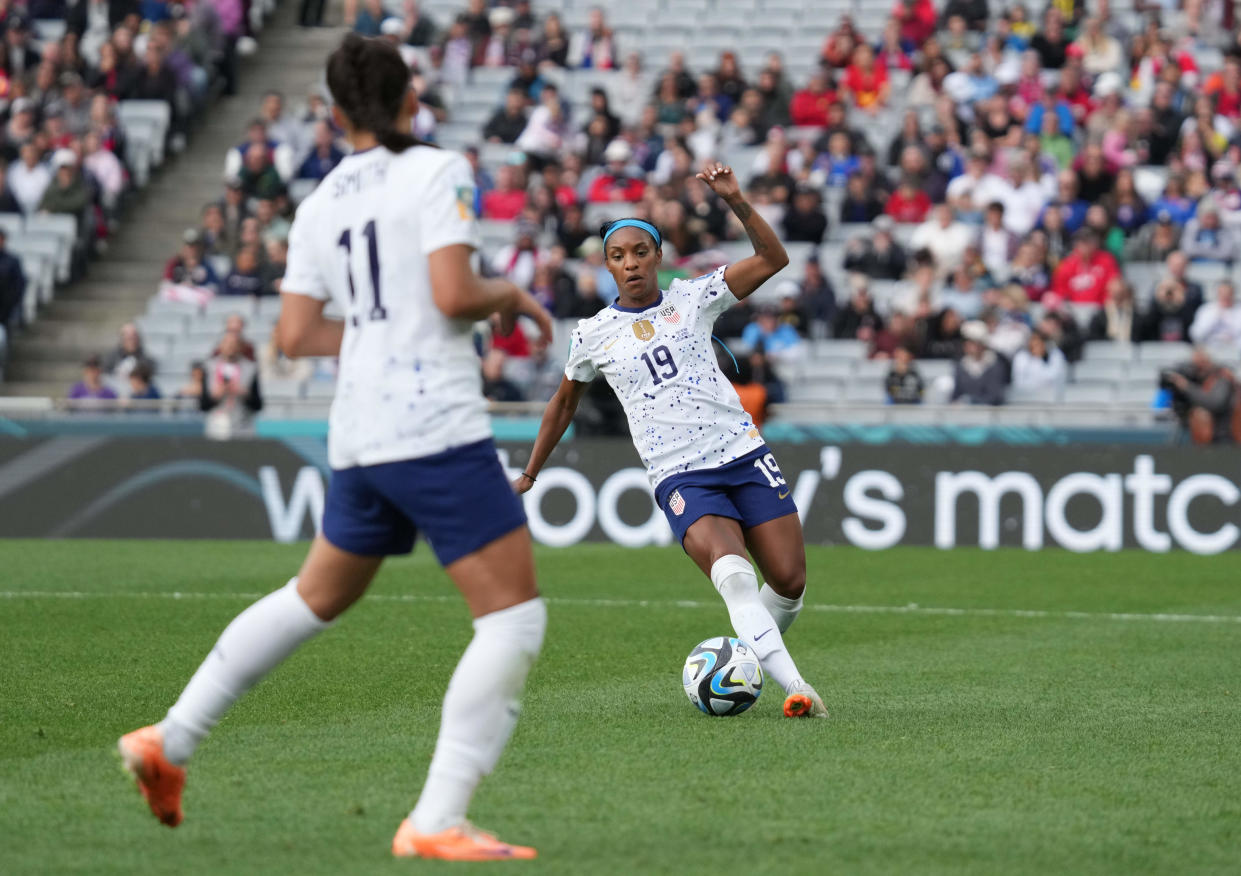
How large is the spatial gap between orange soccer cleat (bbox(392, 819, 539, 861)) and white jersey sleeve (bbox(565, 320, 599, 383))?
366cm

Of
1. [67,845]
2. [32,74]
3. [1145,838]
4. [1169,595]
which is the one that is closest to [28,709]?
[67,845]

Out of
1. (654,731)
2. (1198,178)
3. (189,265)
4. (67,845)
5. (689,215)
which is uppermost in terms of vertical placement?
(67,845)

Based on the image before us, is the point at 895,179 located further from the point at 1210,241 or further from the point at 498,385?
the point at 498,385

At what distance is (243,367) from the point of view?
63.2 feet

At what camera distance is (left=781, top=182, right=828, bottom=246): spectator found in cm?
2170

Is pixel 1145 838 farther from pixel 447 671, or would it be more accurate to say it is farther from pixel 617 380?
pixel 447 671

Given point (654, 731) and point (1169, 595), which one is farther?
point (1169, 595)

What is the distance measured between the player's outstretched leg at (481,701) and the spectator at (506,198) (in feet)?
58.9

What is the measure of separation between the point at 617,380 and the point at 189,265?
15571 mm

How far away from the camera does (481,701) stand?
500 centimetres

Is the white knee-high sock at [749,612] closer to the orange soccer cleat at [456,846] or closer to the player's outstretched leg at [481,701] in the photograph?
the player's outstretched leg at [481,701]

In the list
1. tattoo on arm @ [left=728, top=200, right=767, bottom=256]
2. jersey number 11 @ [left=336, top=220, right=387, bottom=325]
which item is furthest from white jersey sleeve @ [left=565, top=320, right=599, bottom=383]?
jersey number 11 @ [left=336, top=220, right=387, bottom=325]

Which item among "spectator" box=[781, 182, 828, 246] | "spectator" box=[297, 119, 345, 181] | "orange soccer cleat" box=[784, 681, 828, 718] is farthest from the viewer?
"spectator" box=[297, 119, 345, 181]

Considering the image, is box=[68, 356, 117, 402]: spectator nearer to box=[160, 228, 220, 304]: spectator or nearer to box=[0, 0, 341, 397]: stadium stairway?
box=[0, 0, 341, 397]: stadium stairway
